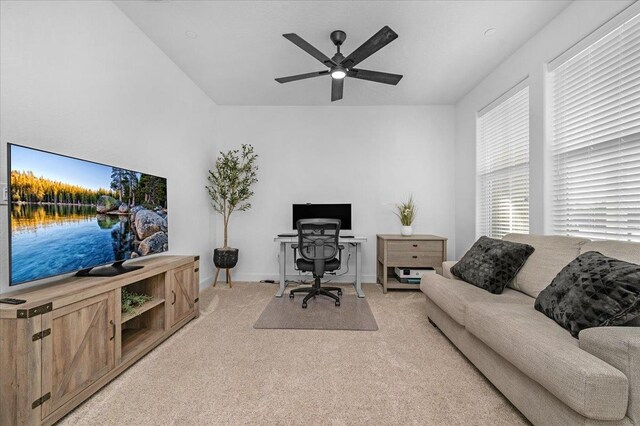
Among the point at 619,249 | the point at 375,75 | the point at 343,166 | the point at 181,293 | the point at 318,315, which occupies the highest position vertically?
the point at 375,75

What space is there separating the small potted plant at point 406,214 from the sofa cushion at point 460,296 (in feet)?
5.50

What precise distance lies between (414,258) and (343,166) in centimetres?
182

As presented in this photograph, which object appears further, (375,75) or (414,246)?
(414,246)

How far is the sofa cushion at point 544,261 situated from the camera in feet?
→ 6.40

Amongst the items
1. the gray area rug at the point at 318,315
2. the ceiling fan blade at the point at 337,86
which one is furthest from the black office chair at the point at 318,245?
the ceiling fan blade at the point at 337,86

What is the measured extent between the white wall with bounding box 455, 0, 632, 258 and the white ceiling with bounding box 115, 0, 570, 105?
113mm

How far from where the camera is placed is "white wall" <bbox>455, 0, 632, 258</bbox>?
2133 millimetres

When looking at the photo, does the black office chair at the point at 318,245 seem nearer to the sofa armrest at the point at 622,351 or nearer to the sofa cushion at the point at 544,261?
the sofa cushion at the point at 544,261

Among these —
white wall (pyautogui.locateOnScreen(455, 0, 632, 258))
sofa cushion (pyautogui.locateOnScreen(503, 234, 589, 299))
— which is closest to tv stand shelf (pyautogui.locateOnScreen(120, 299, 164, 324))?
sofa cushion (pyautogui.locateOnScreen(503, 234, 589, 299))

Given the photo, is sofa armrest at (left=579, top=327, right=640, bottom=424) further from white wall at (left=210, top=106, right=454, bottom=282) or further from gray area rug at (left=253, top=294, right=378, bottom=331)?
white wall at (left=210, top=106, right=454, bottom=282)

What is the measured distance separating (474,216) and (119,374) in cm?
422

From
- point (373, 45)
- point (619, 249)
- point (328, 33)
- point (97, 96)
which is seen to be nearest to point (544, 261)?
point (619, 249)

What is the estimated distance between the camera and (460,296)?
2053 mm

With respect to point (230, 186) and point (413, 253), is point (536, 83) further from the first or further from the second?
point (230, 186)
